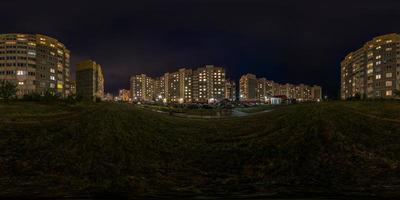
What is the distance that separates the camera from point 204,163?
11.9 meters

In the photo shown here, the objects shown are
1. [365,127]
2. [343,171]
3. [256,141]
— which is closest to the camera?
[343,171]

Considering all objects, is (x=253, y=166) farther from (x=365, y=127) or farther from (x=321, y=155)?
(x=365, y=127)

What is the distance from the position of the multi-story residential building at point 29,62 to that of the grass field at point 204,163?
145 m

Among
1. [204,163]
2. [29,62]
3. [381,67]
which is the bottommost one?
[204,163]

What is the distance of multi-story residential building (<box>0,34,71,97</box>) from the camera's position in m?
143

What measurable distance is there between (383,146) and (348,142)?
1.84m

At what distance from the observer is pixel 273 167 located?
11.0 metres

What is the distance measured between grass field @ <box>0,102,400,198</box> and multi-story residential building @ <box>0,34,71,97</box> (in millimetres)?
144846

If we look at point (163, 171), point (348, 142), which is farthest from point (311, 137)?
point (163, 171)

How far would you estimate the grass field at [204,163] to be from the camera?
873cm

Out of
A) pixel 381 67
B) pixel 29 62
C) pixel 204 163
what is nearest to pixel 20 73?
pixel 29 62

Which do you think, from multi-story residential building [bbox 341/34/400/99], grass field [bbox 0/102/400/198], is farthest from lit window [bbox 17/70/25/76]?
multi-story residential building [bbox 341/34/400/99]

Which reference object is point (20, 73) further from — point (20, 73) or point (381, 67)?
point (381, 67)

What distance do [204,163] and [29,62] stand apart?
17005cm
